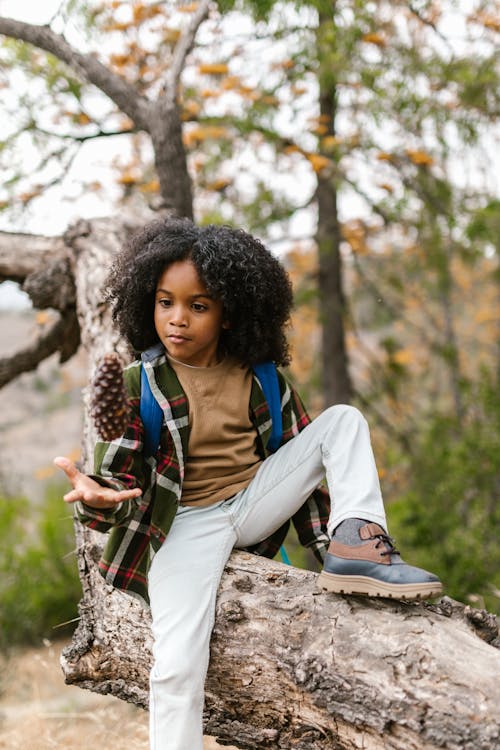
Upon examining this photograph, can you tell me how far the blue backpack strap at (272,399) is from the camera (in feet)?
7.95

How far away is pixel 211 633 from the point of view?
198cm

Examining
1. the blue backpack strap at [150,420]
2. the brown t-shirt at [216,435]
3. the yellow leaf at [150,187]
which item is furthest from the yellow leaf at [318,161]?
the blue backpack strap at [150,420]

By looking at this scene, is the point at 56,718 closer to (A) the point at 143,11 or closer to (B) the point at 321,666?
(B) the point at 321,666

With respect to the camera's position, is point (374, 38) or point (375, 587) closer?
point (375, 587)

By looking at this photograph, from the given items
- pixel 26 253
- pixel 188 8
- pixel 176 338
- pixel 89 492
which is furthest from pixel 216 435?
pixel 188 8

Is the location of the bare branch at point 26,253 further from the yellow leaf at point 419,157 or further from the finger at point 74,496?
the yellow leaf at point 419,157

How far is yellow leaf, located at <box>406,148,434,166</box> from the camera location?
462cm

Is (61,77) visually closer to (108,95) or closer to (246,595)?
(108,95)

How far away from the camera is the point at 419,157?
4.65 m

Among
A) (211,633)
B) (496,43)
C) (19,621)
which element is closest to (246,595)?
(211,633)

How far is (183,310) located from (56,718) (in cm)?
321

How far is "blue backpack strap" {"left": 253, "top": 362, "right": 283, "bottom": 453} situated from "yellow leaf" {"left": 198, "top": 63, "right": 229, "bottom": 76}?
8.54 feet

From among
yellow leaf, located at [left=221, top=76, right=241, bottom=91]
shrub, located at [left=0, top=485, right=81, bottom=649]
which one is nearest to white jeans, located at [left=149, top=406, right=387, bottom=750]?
yellow leaf, located at [left=221, top=76, right=241, bottom=91]

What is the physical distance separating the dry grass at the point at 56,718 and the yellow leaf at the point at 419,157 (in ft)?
11.9
